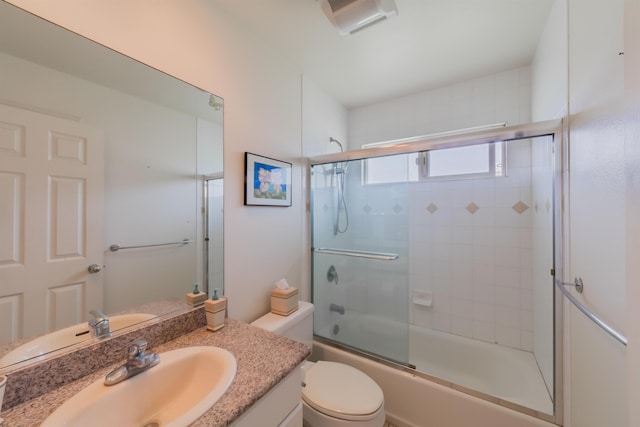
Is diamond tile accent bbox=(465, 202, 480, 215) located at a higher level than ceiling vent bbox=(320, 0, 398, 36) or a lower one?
lower

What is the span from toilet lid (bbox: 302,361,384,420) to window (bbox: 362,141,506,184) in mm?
1426

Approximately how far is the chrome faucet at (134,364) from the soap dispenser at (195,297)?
1.04ft

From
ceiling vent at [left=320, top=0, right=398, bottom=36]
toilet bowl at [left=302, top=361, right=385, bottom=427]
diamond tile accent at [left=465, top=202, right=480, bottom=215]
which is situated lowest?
toilet bowl at [left=302, top=361, right=385, bottom=427]

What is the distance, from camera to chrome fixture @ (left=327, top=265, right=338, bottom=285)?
2.08 meters

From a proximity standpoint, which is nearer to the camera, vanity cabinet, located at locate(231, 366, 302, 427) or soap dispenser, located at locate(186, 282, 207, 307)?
vanity cabinet, located at locate(231, 366, 302, 427)

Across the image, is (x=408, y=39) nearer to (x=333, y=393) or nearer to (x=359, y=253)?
(x=359, y=253)

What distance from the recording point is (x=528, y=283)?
73.1 inches

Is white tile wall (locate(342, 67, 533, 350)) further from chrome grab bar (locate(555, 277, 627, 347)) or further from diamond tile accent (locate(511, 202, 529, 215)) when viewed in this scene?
chrome grab bar (locate(555, 277, 627, 347))

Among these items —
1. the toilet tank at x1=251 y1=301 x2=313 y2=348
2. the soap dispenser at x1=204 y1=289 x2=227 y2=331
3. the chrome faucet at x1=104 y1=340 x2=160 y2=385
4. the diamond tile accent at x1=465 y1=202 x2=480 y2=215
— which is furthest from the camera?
the diamond tile accent at x1=465 y1=202 x2=480 y2=215

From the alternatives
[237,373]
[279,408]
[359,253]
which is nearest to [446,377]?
[359,253]

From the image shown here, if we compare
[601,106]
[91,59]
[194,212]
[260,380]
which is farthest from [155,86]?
[601,106]

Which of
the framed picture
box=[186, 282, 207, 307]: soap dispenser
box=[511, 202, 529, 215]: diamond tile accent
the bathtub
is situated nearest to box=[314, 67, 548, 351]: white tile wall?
box=[511, 202, 529, 215]: diamond tile accent

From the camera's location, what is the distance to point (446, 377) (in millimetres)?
1722

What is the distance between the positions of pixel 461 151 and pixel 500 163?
31cm
